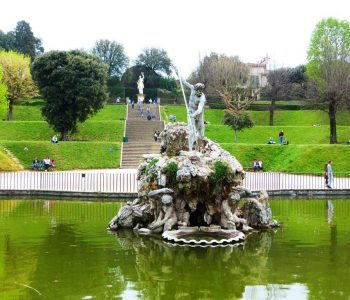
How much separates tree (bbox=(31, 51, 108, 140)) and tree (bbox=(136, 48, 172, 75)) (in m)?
53.6

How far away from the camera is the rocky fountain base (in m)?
17.5

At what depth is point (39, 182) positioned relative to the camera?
32.2 m

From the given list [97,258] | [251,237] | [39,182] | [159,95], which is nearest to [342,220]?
[251,237]

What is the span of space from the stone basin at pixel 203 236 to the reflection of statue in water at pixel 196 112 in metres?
3.26

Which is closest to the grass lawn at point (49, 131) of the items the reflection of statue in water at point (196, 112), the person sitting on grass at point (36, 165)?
the person sitting on grass at point (36, 165)

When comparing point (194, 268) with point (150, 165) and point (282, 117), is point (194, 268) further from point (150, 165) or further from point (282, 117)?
point (282, 117)

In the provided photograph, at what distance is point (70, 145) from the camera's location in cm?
4638

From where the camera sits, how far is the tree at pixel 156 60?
105812 mm

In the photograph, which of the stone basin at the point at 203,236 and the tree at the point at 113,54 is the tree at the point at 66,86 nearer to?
the stone basin at the point at 203,236

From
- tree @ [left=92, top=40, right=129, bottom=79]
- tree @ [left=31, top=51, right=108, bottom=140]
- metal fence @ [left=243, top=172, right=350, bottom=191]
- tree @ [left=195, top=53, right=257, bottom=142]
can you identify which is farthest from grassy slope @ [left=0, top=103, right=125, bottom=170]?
tree @ [left=92, top=40, right=129, bottom=79]

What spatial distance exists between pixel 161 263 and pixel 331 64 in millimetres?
49970

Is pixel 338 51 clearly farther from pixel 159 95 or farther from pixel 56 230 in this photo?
pixel 56 230

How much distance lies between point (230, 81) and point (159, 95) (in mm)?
20159

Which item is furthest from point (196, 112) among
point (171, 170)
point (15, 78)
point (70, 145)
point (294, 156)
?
point (15, 78)
